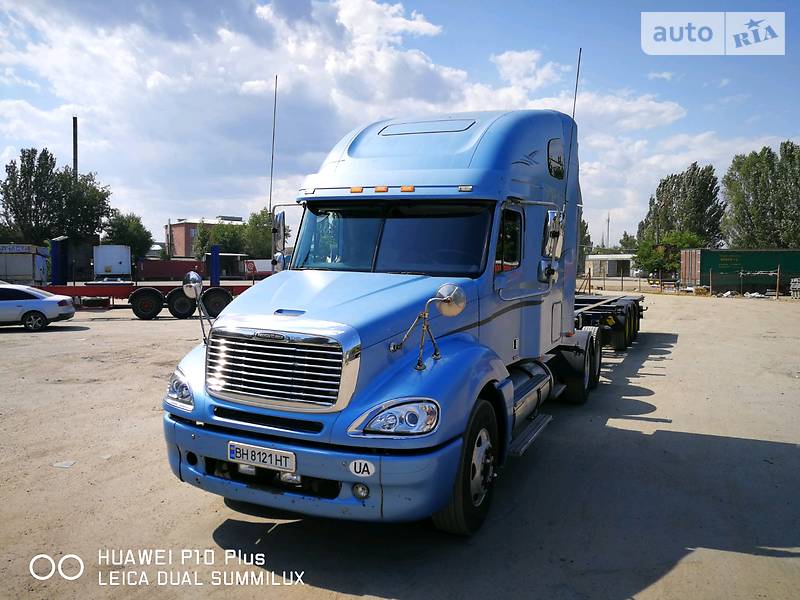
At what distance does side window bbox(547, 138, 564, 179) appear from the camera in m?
6.62

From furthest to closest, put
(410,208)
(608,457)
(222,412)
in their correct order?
(608,457)
(410,208)
(222,412)

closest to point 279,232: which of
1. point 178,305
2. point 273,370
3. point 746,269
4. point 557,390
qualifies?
point 273,370

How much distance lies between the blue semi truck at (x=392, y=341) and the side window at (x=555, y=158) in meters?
0.14

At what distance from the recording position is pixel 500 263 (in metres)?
5.29

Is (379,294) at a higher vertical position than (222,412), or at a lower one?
higher

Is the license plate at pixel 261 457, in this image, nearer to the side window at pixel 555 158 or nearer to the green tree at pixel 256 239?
the side window at pixel 555 158

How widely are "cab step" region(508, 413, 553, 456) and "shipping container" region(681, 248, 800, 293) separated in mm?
36253

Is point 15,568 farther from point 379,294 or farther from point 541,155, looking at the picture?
point 541,155

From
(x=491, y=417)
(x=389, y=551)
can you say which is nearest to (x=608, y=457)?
(x=491, y=417)

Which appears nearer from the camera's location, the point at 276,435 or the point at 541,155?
the point at 276,435

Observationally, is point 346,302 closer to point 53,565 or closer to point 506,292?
point 506,292

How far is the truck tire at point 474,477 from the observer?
411 cm

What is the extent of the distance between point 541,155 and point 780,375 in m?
7.62

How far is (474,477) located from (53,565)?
295cm
